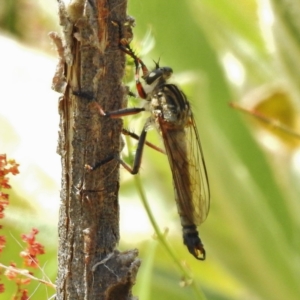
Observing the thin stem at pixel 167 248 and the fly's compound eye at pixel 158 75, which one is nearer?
the thin stem at pixel 167 248

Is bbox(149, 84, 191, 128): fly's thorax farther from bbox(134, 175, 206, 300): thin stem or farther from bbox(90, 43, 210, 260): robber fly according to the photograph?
bbox(134, 175, 206, 300): thin stem

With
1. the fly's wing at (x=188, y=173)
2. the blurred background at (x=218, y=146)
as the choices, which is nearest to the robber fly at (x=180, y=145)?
the fly's wing at (x=188, y=173)

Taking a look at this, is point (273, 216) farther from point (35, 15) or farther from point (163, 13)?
point (35, 15)

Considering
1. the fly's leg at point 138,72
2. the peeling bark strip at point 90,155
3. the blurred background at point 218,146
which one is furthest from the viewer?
the blurred background at point 218,146

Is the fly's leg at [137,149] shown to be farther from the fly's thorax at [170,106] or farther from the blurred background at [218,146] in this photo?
the blurred background at [218,146]

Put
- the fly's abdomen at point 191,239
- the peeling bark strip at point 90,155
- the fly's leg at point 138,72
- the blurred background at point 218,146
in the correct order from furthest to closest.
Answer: the blurred background at point 218,146, the fly's abdomen at point 191,239, the fly's leg at point 138,72, the peeling bark strip at point 90,155

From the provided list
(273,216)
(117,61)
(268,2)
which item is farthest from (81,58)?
(273,216)
